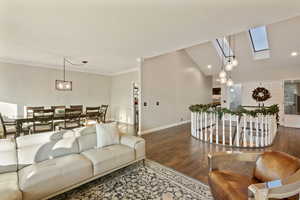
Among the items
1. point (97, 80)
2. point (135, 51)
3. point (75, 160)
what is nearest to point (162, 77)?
point (135, 51)

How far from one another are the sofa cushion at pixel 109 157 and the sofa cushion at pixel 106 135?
0.12 m

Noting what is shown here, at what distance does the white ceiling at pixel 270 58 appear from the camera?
4.65 metres

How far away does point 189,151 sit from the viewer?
3.47 metres

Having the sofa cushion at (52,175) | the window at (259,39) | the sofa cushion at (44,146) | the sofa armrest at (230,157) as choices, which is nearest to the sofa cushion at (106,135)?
the sofa cushion at (44,146)

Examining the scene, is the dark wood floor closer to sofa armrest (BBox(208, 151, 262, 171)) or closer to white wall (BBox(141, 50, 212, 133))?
sofa armrest (BBox(208, 151, 262, 171))

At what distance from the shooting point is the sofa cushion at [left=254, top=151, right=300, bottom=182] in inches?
50.0

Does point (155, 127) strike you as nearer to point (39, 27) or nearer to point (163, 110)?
point (163, 110)

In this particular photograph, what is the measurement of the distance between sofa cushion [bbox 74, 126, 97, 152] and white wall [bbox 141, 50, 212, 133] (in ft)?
8.32

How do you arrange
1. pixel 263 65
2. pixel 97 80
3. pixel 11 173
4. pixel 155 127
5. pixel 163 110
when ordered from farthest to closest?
pixel 97 80 < pixel 263 65 < pixel 163 110 < pixel 155 127 < pixel 11 173

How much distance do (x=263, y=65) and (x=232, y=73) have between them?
1.42m

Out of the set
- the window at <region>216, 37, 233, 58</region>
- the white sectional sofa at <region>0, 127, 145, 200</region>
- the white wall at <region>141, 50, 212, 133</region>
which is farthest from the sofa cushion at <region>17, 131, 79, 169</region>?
the window at <region>216, 37, 233, 58</region>

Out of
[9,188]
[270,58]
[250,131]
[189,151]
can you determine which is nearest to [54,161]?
[9,188]

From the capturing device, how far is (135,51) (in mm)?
4285

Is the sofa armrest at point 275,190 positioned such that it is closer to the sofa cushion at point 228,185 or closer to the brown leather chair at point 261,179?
the brown leather chair at point 261,179
